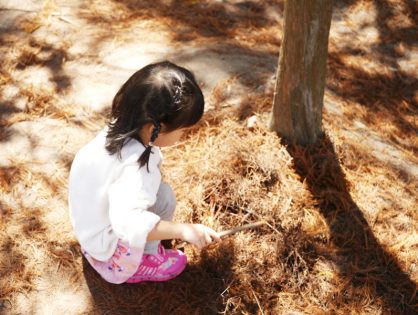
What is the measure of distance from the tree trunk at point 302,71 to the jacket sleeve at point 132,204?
1.20m

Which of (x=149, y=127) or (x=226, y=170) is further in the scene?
(x=226, y=170)

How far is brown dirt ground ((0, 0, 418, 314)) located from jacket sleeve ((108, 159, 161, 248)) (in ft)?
2.29

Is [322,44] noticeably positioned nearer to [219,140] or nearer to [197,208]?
[219,140]

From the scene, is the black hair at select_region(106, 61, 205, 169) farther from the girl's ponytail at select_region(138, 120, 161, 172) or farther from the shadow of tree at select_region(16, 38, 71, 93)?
the shadow of tree at select_region(16, 38, 71, 93)

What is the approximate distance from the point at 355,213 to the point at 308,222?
0.31 metres

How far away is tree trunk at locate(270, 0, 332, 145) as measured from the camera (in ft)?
8.25

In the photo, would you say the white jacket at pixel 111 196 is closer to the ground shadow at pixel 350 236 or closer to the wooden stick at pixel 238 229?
the wooden stick at pixel 238 229

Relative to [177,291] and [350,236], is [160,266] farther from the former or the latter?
[350,236]

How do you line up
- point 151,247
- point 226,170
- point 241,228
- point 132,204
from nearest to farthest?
point 132,204, point 151,247, point 241,228, point 226,170

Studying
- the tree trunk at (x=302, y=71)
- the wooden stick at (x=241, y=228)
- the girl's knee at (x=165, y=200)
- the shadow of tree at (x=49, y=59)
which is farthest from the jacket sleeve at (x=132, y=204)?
the shadow of tree at (x=49, y=59)

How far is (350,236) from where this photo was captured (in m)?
2.74

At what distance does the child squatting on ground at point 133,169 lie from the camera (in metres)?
1.94

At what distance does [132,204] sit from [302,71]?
1.37m

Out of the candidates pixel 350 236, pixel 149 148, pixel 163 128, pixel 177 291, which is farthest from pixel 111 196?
pixel 350 236
